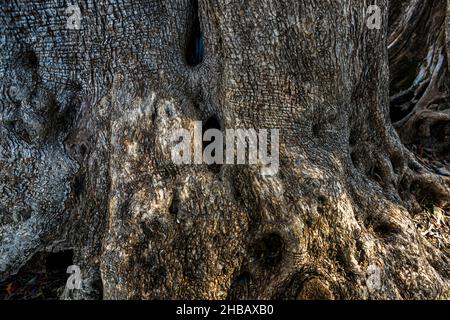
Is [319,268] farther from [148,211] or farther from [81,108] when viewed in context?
[81,108]

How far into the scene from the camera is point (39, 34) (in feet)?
11.1

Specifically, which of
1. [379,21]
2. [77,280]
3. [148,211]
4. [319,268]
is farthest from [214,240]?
[379,21]

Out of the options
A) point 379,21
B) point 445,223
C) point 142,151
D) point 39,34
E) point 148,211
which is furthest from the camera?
point 445,223

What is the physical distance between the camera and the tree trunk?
2.96m

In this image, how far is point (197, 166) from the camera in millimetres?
3088

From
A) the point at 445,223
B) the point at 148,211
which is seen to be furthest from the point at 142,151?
the point at 445,223

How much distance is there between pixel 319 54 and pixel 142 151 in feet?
5.17

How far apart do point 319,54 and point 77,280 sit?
2598 mm

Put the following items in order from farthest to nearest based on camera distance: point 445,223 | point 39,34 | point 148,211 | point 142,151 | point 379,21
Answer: point 445,223 < point 379,21 < point 39,34 < point 142,151 < point 148,211

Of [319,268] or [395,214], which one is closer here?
[319,268]

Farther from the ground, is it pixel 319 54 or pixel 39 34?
pixel 39 34

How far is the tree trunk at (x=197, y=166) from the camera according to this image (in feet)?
9.72

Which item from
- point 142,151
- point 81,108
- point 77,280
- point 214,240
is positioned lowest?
point 77,280

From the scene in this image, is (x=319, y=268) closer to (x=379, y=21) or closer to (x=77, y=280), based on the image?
(x=77, y=280)
